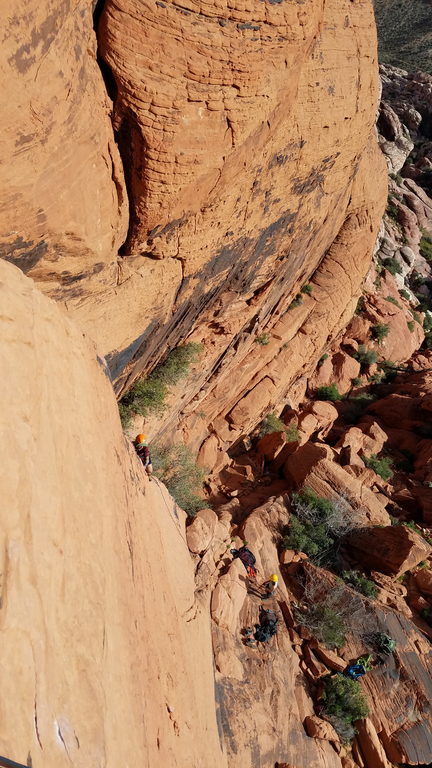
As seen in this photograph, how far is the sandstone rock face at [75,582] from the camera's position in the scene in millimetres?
2912

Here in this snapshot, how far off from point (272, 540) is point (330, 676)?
325cm

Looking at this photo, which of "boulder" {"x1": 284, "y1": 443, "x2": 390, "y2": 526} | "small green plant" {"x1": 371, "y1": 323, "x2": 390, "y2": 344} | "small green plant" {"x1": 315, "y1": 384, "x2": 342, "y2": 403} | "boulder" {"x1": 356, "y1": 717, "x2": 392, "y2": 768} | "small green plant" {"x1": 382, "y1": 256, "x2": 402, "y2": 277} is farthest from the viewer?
"small green plant" {"x1": 382, "y1": 256, "x2": 402, "y2": 277}

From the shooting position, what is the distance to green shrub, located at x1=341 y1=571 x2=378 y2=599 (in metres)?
11.1

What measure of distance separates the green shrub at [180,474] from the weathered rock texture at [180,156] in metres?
0.84

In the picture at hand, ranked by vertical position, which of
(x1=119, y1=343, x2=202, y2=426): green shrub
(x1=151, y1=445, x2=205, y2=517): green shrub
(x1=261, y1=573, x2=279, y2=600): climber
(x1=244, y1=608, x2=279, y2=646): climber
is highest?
(x1=119, y1=343, x2=202, y2=426): green shrub

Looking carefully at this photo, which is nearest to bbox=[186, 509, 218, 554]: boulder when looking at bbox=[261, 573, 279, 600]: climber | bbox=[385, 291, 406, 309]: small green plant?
bbox=[261, 573, 279, 600]: climber

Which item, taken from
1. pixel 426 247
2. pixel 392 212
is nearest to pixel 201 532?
pixel 392 212

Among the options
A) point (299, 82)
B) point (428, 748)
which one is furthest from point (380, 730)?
point (299, 82)

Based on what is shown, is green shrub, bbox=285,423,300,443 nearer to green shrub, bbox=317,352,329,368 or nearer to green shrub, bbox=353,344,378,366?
green shrub, bbox=317,352,329,368

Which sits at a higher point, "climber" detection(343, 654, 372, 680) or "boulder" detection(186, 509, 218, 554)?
"boulder" detection(186, 509, 218, 554)

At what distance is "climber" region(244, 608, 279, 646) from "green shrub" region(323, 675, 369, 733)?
155cm

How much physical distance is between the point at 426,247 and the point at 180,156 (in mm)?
25861

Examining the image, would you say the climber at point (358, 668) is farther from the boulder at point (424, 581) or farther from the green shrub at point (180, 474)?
the green shrub at point (180, 474)

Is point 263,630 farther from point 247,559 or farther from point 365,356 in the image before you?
point 365,356
